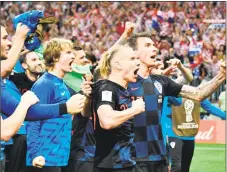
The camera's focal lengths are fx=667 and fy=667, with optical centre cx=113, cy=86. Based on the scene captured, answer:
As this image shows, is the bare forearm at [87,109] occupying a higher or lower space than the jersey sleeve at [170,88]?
lower

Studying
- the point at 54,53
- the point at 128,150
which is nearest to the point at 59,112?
the point at 128,150

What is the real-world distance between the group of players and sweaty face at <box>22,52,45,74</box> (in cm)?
108

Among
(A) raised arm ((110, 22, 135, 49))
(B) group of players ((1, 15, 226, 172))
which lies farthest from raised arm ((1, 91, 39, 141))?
(A) raised arm ((110, 22, 135, 49))

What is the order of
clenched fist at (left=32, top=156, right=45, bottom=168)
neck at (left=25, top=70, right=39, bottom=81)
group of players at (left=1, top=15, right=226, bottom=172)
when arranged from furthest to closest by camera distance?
neck at (left=25, top=70, right=39, bottom=81)
clenched fist at (left=32, top=156, right=45, bottom=168)
group of players at (left=1, top=15, right=226, bottom=172)

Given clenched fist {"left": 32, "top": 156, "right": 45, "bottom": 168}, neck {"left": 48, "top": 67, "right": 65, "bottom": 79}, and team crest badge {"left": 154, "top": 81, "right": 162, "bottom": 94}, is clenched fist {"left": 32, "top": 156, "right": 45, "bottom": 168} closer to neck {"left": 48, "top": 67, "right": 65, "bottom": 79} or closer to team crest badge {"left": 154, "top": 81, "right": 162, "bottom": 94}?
neck {"left": 48, "top": 67, "right": 65, "bottom": 79}

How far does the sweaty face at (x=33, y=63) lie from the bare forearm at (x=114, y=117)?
2.85 m

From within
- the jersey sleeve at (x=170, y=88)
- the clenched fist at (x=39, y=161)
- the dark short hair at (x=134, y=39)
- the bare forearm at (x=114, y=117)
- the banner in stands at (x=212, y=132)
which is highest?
the dark short hair at (x=134, y=39)

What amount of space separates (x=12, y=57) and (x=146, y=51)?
2.22 meters

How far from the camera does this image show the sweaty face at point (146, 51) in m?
7.29

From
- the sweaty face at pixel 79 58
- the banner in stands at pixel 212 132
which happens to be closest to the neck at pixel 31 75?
the sweaty face at pixel 79 58

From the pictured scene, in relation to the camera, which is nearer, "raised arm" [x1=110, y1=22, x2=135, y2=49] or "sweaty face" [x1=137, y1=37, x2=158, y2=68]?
"sweaty face" [x1=137, y1=37, x2=158, y2=68]

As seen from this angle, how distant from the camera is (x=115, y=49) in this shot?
20.8ft

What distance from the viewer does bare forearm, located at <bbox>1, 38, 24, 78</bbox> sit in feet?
17.8

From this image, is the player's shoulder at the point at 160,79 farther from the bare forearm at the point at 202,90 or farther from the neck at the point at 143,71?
the bare forearm at the point at 202,90
